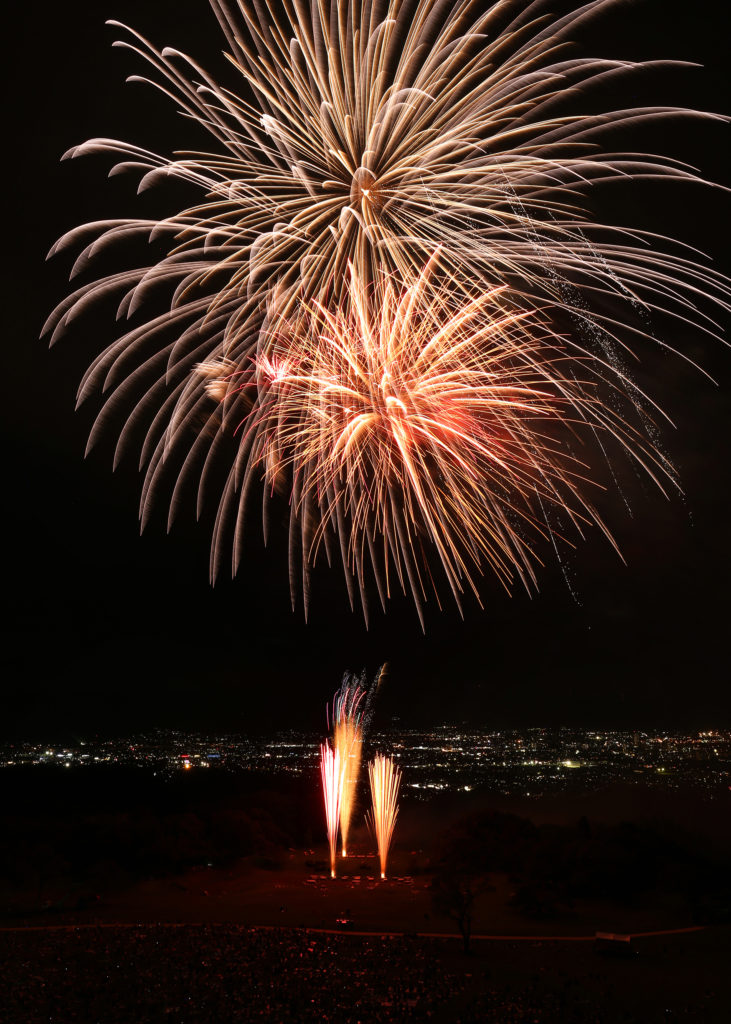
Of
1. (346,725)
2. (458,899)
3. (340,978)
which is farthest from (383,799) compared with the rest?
(340,978)

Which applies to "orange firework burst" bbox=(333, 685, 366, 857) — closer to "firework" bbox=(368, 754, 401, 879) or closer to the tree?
"firework" bbox=(368, 754, 401, 879)

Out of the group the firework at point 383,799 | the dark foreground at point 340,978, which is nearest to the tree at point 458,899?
the dark foreground at point 340,978

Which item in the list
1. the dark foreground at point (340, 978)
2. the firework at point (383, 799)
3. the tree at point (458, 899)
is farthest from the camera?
the firework at point (383, 799)

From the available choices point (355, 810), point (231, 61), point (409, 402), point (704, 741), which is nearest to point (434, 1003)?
point (409, 402)

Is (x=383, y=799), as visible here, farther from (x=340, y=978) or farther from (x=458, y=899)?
(x=340, y=978)

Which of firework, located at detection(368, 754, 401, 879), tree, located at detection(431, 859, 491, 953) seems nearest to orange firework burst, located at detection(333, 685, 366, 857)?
firework, located at detection(368, 754, 401, 879)

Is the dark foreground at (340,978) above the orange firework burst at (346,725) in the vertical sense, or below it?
below

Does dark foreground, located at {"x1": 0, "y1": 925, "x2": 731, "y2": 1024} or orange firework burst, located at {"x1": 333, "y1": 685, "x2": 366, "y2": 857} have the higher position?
orange firework burst, located at {"x1": 333, "y1": 685, "x2": 366, "y2": 857}

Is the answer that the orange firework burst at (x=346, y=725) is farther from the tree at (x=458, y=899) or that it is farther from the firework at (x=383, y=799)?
the tree at (x=458, y=899)

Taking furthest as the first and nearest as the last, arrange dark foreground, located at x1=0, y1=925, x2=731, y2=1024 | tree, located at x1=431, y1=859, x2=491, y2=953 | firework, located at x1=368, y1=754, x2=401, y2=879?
firework, located at x1=368, y1=754, x2=401, y2=879
tree, located at x1=431, y1=859, x2=491, y2=953
dark foreground, located at x1=0, y1=925, x2=731, y2=1024

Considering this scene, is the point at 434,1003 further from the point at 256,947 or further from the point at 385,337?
the point at 385,337
